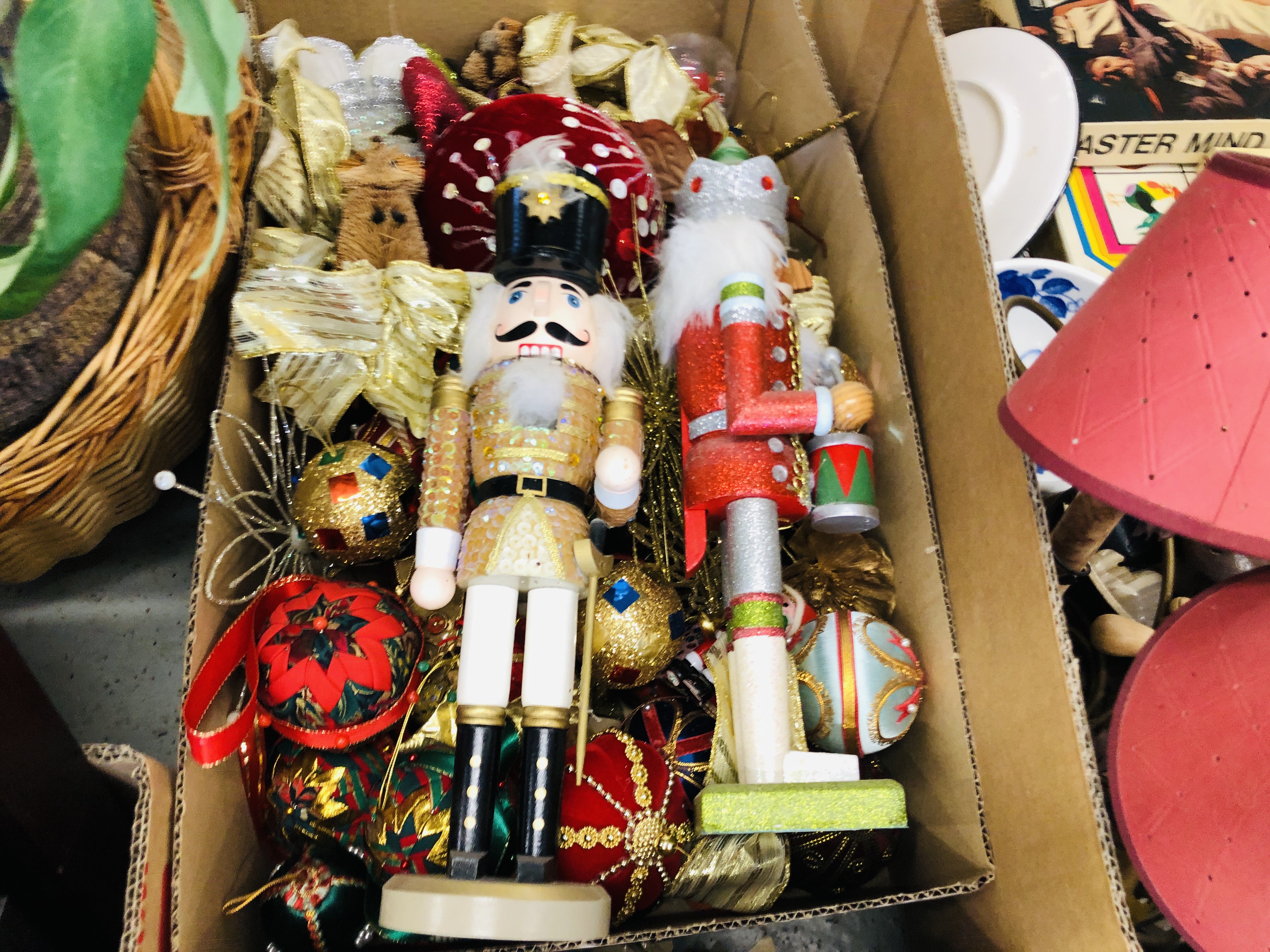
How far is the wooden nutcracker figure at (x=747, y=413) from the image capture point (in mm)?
794

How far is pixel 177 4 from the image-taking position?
1.94 feet

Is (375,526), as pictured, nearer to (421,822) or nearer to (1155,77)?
(421,822)

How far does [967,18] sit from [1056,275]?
0.55 m

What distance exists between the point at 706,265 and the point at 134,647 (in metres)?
0.86

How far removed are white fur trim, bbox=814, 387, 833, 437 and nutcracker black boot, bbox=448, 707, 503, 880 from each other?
0.44 meters

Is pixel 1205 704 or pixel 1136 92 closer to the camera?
pixel 1205 704

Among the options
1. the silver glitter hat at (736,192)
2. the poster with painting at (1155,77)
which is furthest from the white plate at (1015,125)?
the silver glitter hat at (736,192)

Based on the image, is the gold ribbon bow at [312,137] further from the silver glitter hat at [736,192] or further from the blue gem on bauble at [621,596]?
the blue gem on bauble at [621,596]

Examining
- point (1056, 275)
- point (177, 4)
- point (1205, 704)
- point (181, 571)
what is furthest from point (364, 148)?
point (1205, 704)

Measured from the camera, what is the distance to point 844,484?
88 centimetres

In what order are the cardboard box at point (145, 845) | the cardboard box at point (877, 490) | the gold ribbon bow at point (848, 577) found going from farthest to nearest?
the gold ribbon bow at point (848, 577)
the cardboard box at point (877, 490)
the cardboard box at point (145, 845)

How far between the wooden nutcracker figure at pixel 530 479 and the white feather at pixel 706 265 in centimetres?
6

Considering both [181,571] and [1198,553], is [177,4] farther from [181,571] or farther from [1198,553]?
[1198,553]

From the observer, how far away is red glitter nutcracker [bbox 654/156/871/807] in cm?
79
